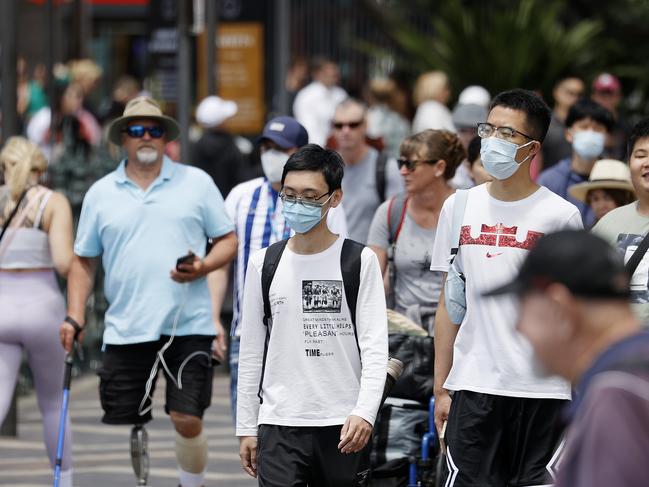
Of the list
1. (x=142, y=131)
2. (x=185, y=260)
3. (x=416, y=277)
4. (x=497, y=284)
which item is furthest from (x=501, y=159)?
(x=142, y=131)

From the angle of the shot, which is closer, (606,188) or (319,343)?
(319,343)

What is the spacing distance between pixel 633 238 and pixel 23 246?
3330mm

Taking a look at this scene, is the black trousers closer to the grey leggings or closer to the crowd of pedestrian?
the crowd of pedestrian

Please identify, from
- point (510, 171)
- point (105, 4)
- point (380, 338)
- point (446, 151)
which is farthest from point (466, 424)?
point (105, 4)

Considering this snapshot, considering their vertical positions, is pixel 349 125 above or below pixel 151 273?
above

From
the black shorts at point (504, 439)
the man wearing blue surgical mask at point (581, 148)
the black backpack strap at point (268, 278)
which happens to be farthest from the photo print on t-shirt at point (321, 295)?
the man wearing blue surgical mask at point (581, 148)

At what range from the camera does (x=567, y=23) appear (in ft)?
71.4

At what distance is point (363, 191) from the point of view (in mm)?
9266

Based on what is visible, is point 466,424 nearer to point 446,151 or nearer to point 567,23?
point 446,151

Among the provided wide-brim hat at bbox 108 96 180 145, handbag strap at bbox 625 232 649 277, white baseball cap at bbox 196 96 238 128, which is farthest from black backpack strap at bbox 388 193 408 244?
white baseball cap at bbox 196 96 238 128

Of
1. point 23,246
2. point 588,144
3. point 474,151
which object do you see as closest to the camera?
point 23,246

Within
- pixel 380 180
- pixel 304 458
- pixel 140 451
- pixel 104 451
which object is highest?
pixel 380 180

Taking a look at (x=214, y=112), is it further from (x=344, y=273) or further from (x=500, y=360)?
(x=500, y=360)

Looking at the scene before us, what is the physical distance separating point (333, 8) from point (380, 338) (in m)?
19.8
